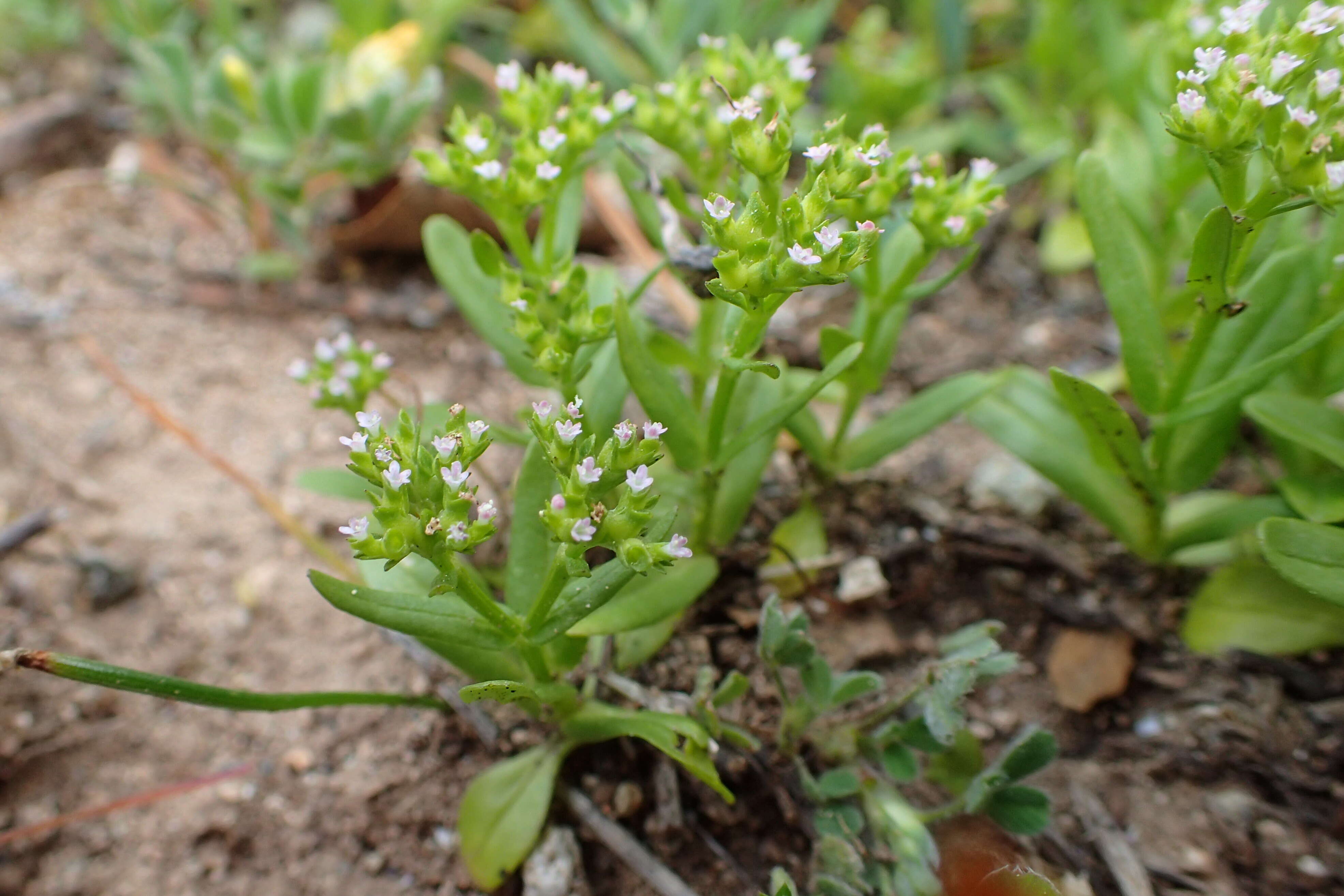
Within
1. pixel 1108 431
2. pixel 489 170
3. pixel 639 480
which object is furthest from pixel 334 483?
pixel 1108 431

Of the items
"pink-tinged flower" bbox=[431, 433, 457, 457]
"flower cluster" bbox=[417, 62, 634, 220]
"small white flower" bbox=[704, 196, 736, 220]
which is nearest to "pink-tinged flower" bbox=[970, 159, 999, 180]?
"small white flower" bbox=[704, 196, 736, 220]

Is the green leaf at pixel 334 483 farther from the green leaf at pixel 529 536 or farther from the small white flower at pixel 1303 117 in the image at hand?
the small white flower at pixel 1303 117

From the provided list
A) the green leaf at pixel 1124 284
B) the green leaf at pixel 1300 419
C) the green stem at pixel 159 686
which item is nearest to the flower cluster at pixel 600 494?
the green stem at pixel 159 686

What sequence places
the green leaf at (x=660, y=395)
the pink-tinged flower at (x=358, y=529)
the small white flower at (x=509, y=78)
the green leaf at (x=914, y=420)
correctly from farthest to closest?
the green leaf at (x=914, y=420), the small white flower at (x=509, y=78), the green leaf at (x=660, y=395), the pink-tinged flower at (x=358, y=529)

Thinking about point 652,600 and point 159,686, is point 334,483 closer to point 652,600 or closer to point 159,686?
point 159,686

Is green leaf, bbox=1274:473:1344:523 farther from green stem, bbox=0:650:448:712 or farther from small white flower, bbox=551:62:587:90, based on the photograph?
green stem, bbox=0:650:448:712

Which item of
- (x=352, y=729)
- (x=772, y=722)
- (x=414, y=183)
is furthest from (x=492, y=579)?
(x=414, y=183)

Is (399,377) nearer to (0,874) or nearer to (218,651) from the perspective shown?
(218,651)
